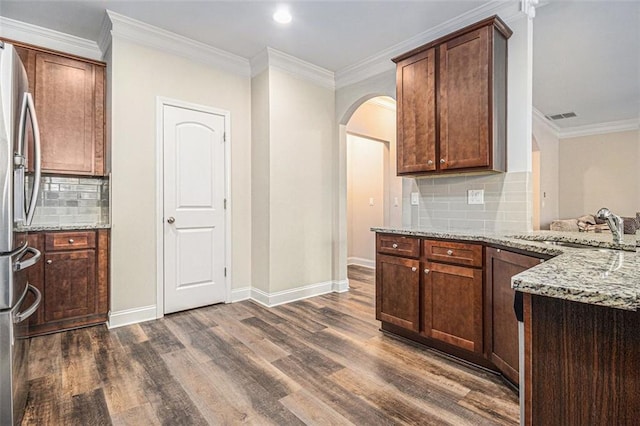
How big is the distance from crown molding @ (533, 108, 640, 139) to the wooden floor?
5733 millimetres

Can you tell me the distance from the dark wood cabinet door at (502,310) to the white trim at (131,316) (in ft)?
9.41

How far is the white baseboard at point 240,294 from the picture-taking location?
3.70m

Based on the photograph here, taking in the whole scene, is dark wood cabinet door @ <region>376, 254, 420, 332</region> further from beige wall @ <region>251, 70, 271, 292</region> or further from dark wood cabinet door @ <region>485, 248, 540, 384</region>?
beige wall @ <region>251, 70, 271, 292</region>

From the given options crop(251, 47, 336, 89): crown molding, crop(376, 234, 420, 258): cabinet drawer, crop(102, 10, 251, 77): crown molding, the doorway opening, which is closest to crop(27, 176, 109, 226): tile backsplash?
crop(102, 10, 251, 77): crown molding

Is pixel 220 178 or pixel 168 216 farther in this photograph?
pixel 220 178

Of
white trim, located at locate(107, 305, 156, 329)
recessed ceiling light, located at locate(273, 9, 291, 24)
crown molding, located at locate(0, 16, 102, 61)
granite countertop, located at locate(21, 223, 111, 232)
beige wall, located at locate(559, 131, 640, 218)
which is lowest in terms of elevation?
white trim, located at locate(107, 305, 156, 329)

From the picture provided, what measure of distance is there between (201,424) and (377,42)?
11.5 feet

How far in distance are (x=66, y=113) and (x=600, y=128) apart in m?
9.06

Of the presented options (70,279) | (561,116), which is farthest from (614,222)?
(561,116)

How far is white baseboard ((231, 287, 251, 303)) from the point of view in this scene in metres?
3.70

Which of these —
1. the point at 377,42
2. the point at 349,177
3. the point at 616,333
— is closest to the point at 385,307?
the point at 616,333

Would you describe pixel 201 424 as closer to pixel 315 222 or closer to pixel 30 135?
pixel 30 135

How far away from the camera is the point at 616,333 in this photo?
2.70 feet

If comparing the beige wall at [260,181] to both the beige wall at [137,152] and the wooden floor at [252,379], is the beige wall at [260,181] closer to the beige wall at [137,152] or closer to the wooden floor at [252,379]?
the beige wall at [137,152]
